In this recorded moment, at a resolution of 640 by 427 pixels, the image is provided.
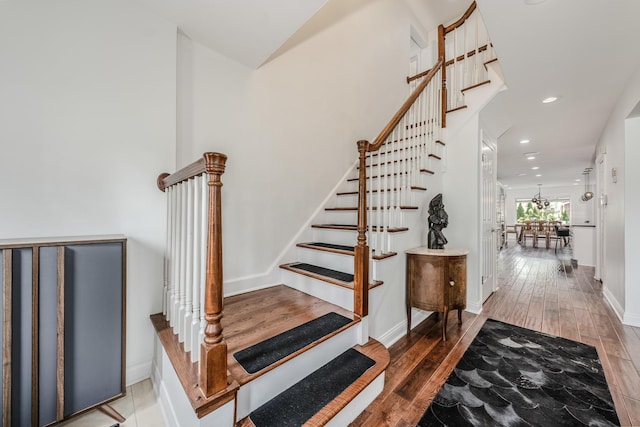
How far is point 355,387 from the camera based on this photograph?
1365 millimetres

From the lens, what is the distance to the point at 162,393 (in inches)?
55.8

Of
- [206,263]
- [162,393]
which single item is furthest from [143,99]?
[162,393]

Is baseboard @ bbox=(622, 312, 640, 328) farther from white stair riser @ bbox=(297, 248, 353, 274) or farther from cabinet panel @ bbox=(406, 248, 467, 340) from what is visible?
white stair riser @ bbox=(297, 248, 353, 274)

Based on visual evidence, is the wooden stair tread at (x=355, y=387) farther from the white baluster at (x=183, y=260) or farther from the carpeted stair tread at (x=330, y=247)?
the carpeted stair tread at (x=330, y=247)

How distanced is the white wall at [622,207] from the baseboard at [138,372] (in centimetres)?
449

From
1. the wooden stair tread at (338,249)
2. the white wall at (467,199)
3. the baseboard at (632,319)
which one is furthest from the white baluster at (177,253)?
the baseboard at (632,319)

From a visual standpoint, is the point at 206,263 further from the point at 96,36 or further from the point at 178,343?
the point at 96,36

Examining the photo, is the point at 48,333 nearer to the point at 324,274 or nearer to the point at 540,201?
the point at 324,274

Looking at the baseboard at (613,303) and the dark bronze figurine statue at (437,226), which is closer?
the dark bronze figurine statue at (437,226)

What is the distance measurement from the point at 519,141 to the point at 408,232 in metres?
3.81

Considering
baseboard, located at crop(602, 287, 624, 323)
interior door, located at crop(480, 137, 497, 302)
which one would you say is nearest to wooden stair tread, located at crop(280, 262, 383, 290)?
interior door, located at crop(480, 137, 497, 302)

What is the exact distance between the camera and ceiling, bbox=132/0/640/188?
1.63 meters

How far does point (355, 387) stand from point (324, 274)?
92 cm

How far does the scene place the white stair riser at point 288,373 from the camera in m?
1.18
